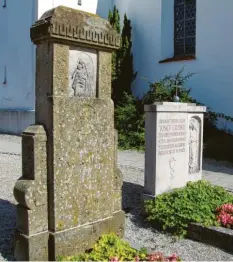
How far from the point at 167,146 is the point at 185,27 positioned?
8596mm

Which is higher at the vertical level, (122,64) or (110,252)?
(122,64)

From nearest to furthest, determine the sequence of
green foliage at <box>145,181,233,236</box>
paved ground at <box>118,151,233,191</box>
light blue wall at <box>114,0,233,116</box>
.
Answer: green foliage at <box>145,181,233,236</box>, paved ground at <box>118,151,233,191</box>, light blue wall at <box>114,0,233,116</box>

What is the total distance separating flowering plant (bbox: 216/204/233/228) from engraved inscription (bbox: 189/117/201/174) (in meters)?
1.33

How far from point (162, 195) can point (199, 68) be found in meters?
7.55

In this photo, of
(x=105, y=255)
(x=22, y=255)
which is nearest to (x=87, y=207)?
(x=105, y=255)

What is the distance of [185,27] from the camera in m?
12.2

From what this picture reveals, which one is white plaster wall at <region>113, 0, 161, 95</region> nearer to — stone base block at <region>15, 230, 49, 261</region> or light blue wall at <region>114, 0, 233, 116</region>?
light blue wall at <region>114, 0, 233, 116</region>

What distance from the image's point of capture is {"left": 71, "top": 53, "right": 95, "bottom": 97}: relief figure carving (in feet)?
10.3

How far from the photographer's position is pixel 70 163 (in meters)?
3.12

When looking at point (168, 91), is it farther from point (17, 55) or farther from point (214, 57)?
point (17, 55)

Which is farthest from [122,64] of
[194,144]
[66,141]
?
[66,141]

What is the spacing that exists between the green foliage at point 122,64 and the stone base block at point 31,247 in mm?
9665

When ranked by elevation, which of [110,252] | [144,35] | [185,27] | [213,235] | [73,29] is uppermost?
[185,27]

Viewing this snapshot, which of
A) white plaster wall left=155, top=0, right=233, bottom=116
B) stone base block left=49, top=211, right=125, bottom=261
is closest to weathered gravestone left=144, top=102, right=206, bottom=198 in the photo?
stone base block left=49, top=211, right=125, bottom=261
